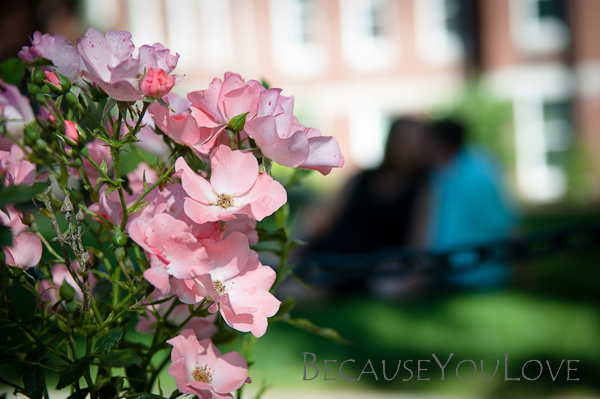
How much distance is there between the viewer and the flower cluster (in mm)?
377

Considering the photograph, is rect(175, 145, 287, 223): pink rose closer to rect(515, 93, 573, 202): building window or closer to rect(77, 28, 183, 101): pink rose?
rect(77, 28, 183, 101): pink rose

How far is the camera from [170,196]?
0.42m

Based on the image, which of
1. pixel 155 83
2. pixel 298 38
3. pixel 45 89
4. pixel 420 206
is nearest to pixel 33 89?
pixel 45 89

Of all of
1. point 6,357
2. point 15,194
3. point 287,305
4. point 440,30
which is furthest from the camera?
point 440,30

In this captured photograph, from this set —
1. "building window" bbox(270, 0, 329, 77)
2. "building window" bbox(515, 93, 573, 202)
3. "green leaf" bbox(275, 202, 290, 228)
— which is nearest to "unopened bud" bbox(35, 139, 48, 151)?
"green leaf" bbox(275, 202, 290, 228)

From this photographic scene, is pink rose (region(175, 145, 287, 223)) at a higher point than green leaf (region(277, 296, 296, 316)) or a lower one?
higher

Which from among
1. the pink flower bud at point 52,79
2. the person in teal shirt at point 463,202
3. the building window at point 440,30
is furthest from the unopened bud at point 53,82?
the building window at point 440,30

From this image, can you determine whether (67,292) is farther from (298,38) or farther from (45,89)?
(298,38)

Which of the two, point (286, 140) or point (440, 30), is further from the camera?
point (440, 30)

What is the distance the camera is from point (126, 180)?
0.48 metres

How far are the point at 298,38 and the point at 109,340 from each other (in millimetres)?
11005

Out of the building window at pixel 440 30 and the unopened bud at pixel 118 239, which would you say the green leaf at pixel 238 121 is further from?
the building window at pixel 440 30

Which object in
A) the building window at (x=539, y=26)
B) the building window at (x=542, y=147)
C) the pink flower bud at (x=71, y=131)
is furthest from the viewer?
the building window at (x=542, y=147)

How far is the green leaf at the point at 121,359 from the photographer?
14.9 inches
